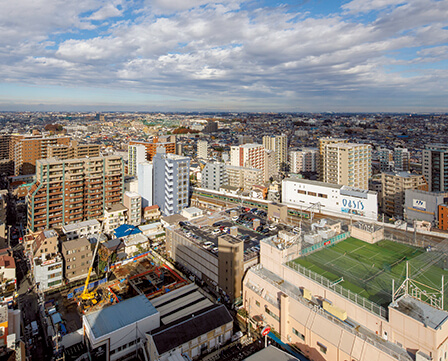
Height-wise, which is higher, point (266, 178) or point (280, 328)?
point (266, 178)

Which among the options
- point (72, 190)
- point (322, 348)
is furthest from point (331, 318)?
point (72, 190)

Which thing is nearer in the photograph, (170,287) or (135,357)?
(135,357)

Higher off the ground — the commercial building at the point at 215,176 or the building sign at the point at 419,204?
the commercial building at the point at 215,176

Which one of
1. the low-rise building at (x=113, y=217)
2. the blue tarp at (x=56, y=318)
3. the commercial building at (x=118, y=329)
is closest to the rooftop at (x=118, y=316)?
the commercial building at (x=118, y=329)

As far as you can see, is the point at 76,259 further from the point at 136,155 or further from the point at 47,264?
the point at 136,155

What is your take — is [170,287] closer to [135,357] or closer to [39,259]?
[135,357]

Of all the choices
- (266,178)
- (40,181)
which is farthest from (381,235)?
(266,178)

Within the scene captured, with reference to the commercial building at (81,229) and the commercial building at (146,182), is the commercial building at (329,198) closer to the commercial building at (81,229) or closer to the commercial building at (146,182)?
the commercial building at (146,182)
